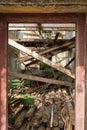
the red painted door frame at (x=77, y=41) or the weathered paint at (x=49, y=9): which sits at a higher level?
the weathered paint at (x=49, y=9)

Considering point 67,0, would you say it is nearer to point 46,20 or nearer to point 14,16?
point 46,20

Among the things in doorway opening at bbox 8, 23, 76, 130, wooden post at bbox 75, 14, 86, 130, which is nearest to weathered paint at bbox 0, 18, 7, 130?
wooden post at bbox 75, 14, 86, 130

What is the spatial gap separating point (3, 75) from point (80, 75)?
2.93 ft

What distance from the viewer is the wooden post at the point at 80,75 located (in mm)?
3016

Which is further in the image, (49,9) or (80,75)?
(80,75)

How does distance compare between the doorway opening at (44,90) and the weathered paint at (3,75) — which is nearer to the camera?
the weathered paint at (3,75)

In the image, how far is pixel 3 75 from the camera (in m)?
3.09

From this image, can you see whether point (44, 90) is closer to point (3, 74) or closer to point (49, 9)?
point (3, 74)

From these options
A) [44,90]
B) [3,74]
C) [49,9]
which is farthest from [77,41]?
[44,90]

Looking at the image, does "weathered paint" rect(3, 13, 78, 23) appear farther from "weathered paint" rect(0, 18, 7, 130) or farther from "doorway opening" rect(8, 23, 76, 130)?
"doorway opening" rect(8, 23, 76, 130)

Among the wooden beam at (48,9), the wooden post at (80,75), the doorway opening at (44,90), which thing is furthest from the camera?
the doorway opening at (44,90)

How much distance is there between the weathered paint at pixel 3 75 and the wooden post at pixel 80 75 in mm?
834

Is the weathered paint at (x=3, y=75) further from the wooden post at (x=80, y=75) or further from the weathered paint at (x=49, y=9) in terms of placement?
the wooden post at (x=80, y=75)

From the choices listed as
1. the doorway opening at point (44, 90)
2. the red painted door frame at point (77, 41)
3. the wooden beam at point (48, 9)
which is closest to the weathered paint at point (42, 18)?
the red painted door frame at point (77, 41)
